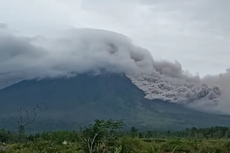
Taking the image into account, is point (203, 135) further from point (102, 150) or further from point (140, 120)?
point (140, 120)

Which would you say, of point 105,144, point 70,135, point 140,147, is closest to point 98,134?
point 105,144

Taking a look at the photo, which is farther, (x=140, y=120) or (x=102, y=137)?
(x=140, y=120)

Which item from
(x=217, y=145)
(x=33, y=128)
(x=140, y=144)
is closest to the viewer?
A: (x=140, y=144)

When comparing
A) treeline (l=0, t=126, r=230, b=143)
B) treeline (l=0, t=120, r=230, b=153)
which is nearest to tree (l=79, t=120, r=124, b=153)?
treeline (l=0, t=120, r=230, b=153)

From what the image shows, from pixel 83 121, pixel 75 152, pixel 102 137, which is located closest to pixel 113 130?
pixel 102 137

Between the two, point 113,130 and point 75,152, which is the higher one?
point 113,130

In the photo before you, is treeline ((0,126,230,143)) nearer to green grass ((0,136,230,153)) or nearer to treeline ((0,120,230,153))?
treeline ((0,120,230,153))

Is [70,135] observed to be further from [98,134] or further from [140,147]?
[98,134]

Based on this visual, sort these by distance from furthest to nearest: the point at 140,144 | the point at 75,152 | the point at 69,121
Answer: the point at 69,121 → the point at 140,144 → the point at 75,152
